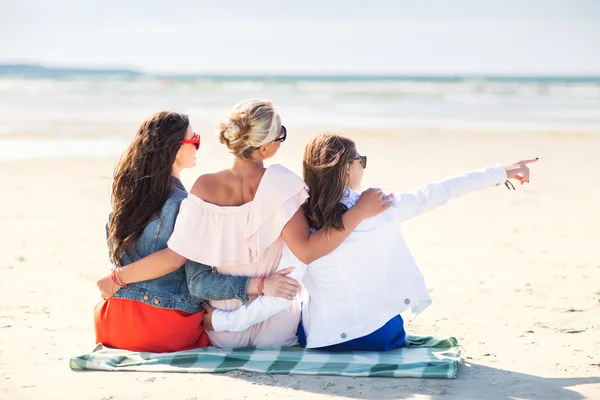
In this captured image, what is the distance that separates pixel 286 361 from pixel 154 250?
0.82 meters

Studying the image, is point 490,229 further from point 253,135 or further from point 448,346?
point 253,135

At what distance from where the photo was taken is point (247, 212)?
353cm

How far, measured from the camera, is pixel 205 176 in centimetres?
353

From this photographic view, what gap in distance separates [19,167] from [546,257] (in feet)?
23.8

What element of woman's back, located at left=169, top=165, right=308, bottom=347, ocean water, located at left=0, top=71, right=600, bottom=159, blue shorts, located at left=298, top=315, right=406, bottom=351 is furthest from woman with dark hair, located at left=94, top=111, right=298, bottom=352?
ocean water, located at left=0, top=71, right=600, bottom=159

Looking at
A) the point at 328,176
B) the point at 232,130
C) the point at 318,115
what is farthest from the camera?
Result: the point at 318,115

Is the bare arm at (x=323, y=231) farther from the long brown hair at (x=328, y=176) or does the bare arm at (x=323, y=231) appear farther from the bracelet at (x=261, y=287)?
the bracelet at (x=261, y=287)

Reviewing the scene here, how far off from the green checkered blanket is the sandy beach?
2.4 inches

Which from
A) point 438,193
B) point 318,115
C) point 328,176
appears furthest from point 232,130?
point 318,115

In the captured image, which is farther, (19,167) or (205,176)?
(19,167)

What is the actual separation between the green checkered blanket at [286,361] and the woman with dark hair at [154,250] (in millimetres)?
125

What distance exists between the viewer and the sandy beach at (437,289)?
3.31 metres

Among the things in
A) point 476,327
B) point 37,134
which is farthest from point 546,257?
point 37,134

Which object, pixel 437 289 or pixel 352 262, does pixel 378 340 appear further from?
pixel 437 289
